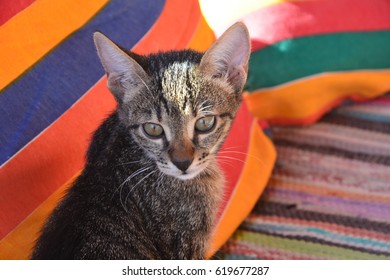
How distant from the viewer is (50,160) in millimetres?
831

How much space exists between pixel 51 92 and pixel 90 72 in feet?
0.21

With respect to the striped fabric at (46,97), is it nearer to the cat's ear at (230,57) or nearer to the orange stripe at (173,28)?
the orange stripe at (173,28)

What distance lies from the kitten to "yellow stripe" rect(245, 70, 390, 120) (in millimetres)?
378

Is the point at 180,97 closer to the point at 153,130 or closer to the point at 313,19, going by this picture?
the point at 153,130

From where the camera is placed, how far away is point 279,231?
1051 millimetres

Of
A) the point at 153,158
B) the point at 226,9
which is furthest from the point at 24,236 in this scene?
the point at 226,9

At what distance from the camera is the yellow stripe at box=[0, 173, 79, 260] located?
2.67 feet

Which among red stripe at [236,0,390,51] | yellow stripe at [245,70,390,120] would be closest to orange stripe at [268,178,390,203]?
yellow stripe at [245,70,390,120]

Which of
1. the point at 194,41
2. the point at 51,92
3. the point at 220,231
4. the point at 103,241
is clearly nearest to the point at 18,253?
the point at 103,241

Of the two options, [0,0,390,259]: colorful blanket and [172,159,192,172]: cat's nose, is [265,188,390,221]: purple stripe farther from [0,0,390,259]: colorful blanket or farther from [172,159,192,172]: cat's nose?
[172,159,192,172]: cat's nose

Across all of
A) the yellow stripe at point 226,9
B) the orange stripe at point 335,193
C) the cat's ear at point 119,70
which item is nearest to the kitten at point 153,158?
the cat's ear at point 119,70

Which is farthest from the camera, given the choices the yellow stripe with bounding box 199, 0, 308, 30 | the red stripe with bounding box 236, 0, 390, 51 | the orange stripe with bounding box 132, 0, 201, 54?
the red stripe with bounding box 236, 0, 390, 51

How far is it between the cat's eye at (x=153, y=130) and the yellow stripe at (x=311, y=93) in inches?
16.5

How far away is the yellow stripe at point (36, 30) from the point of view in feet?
2.64
